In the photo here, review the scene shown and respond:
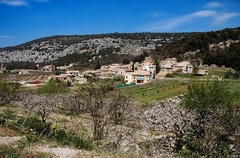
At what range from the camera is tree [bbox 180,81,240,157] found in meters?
12.2

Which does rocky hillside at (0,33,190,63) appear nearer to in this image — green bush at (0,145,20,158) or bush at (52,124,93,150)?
bush at (52,124,93,150)

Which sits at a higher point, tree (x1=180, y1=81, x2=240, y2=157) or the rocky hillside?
the rocky hillside

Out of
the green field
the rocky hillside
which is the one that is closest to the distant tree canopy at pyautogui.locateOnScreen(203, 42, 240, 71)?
the green field

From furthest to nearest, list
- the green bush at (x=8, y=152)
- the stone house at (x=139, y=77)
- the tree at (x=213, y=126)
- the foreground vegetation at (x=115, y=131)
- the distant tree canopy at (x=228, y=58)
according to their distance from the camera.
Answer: the stone house at (x=139, y=77) → the distant tree canopy at (x=228, y=58) → the tree at (x=213, y=126) → the foreground vegetation at (x=115, y=131) → the green bush at (x=8, y=152)

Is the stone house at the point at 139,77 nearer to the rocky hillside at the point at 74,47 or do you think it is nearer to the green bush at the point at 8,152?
the green bush at the point at 8,152

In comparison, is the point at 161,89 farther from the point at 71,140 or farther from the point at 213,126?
the point at 71,140

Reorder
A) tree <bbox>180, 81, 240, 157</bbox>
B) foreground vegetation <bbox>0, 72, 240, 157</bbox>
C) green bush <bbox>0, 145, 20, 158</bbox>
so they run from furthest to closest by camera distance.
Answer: tree <bbox>180, 81, 240, 157</bbox> → foreground vegetation <bbox>0, 72, 240, 157</bbox> → green bush <bbox>0, 145, 20, 158</bbox>

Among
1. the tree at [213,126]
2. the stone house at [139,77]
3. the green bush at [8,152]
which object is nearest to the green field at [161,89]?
the stone house at [139,77]

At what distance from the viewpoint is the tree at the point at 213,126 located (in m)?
12.2

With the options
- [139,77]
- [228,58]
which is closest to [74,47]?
[139,77]

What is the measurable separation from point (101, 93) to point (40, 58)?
155 m

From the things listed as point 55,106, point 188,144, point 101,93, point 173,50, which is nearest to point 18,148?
point 101,93

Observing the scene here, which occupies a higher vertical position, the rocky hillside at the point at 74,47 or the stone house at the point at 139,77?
the rocky hillside at the point at 74,47

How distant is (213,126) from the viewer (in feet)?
42.5
